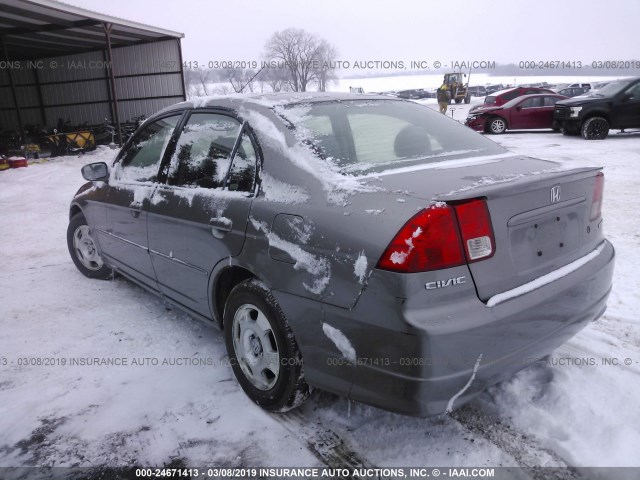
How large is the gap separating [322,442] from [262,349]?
53 centimetres

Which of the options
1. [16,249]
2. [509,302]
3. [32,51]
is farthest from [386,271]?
[32,51]

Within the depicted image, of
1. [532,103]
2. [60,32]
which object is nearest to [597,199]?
[532,103]

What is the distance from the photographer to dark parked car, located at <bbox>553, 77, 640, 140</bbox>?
1225cm

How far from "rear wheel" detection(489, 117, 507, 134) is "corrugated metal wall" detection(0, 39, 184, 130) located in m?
13.0

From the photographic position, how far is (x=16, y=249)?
18.2 feet

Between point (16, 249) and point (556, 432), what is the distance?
5.92 metres

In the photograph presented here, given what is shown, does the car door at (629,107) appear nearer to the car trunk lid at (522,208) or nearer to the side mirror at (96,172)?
the car trunk lid at (522,208)

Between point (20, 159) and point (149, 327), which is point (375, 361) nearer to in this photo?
point (149, 327)

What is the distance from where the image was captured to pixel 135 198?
3.24 m

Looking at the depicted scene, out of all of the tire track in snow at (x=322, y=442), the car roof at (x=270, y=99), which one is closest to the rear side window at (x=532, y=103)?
→ the car roof at (x=270, y=99)

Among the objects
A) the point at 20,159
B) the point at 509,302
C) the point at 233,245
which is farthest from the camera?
the point at 20,159

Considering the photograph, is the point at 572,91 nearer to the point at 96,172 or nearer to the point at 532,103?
the point at 532,103

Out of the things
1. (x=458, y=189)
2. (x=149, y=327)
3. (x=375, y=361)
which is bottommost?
(x=149, y=327)

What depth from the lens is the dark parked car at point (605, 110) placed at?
12250mm
